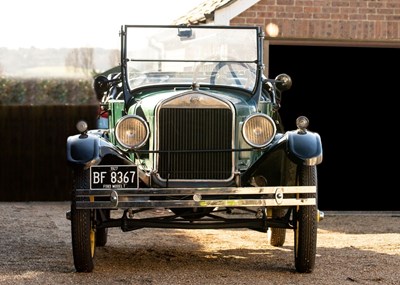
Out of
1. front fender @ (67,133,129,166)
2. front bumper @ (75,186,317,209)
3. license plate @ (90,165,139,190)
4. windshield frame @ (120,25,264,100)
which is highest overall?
windshield frame @ (120,25,264,100)

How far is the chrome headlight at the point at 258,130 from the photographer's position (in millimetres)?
10828

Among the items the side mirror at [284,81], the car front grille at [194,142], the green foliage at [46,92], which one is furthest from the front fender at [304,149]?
the green foliage at [46,92]

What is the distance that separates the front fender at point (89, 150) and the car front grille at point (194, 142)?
1.39ft

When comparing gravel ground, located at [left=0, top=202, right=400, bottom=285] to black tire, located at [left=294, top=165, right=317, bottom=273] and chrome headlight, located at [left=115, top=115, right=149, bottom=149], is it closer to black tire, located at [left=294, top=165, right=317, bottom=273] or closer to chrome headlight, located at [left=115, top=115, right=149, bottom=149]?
black tire, located at [left=294, top=165, right=317, bottom=273]

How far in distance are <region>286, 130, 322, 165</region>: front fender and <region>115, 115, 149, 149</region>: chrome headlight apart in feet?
4.06

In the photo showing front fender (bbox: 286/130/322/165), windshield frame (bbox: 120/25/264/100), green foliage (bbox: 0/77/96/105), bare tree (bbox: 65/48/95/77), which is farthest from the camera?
bare tree (bbox: 65/48/95/77)

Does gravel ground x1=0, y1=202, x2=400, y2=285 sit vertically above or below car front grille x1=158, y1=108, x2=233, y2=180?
below

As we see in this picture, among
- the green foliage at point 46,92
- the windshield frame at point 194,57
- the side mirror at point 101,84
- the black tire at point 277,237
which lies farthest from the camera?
the green foliage at point 46,92

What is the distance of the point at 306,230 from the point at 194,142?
1.29 metres

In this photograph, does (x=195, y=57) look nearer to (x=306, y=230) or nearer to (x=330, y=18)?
(x=306, y=230)

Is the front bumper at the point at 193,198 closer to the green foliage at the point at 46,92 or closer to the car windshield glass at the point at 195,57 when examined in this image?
the car windshield glass at the point at 195,57

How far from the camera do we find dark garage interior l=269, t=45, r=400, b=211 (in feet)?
63.0

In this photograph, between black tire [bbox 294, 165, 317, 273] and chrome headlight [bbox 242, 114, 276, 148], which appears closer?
black tire [bbox 294, 165, 317, 273]

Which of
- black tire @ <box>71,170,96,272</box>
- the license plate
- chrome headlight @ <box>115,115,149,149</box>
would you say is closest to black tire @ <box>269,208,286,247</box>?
chrome headlight @ <box>115,115,149,149</box>
